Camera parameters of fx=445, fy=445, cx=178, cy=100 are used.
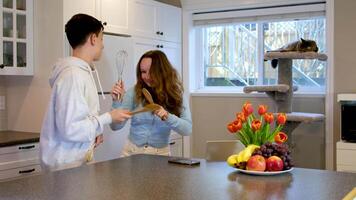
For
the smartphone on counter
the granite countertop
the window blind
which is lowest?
the smartphone on counter

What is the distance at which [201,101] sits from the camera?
477 cm

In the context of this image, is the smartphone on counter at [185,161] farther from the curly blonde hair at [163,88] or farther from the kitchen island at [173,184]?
the curly blonde hair at [163,88]

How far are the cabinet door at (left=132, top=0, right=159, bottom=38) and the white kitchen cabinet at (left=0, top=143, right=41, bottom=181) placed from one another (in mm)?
1439

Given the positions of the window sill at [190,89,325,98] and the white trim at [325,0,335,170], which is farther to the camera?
the window sill at [190,89,325,98]

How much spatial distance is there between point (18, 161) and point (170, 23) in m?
2.15

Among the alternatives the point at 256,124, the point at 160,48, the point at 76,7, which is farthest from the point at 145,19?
the point at 256,124

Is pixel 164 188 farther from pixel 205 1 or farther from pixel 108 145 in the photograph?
pixel 205 1

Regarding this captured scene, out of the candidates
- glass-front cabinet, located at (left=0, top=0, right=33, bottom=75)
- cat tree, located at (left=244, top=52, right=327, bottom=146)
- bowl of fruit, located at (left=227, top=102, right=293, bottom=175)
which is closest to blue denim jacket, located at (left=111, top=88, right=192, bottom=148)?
bowl of fruit, located at (left=227, top=102, right=293, bottom=175)

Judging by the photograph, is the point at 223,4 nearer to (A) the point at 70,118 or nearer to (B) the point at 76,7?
(B) the point at 76,7

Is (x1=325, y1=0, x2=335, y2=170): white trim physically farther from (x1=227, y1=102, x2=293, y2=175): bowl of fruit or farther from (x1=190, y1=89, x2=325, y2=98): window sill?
(x1=227, y1=102, x2=293, y2=175): bowl of fruit

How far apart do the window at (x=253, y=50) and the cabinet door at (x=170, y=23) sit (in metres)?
0.29

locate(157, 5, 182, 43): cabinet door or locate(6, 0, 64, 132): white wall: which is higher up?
locate(157, 5, 182, 43): cabinet door

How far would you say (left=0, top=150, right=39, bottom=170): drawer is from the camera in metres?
2.89

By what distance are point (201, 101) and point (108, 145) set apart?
1.48 metres
